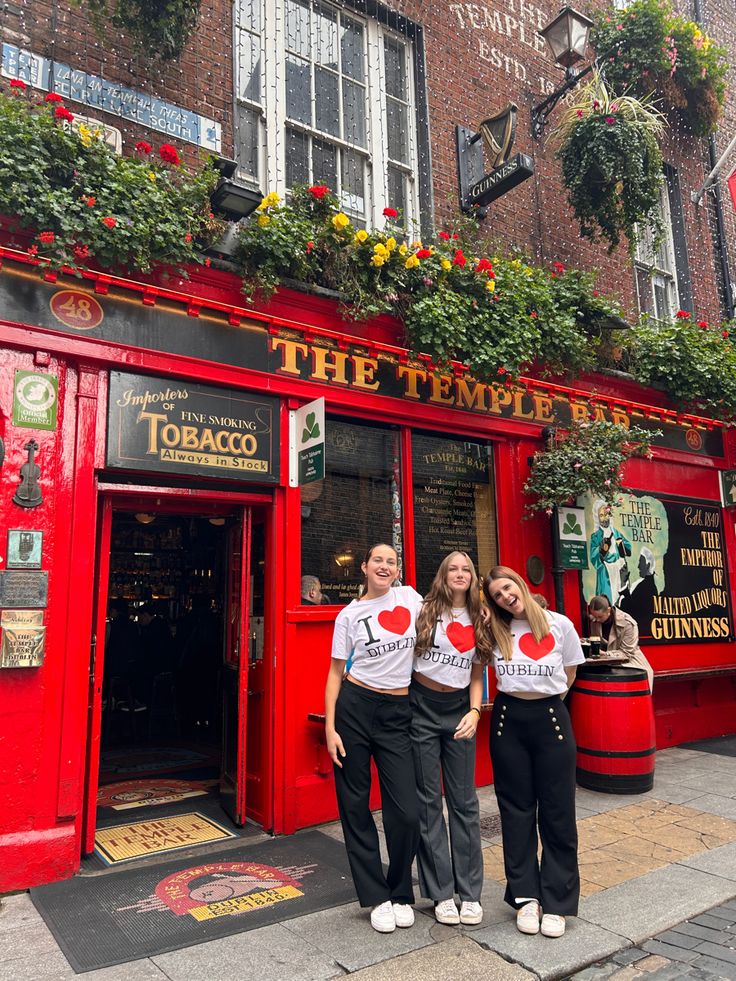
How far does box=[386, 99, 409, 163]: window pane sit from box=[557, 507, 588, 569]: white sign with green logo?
14.5ft

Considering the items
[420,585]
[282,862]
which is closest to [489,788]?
[420,585]

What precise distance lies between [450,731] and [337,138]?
6.41m

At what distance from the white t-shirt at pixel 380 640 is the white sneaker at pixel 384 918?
1105 millimetres

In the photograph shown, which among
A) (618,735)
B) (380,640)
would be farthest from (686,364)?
(380,640)

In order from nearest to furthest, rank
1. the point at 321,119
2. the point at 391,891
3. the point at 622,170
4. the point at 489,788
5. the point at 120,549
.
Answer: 1. the point at 391,891
2. the point at 489,788
3. the point at 321,119
4. the point at 622,170
5. the point at 120,549

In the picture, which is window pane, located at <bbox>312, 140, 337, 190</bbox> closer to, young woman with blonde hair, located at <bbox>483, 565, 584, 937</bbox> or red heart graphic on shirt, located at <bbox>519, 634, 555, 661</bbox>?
young woman with blonde hair, located at <bbox>483, 565, 584, 937</bbox>

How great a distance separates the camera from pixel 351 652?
3.88 meters

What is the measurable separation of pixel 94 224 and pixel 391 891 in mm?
4451

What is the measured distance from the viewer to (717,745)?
8234mm

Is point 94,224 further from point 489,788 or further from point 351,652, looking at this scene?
point 489,788

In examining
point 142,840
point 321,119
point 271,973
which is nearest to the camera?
point 271,973

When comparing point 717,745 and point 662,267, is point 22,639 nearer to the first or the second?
point 717,745

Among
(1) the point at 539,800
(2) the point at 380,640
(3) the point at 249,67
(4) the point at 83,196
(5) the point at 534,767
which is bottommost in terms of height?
(1) the point at 539,800

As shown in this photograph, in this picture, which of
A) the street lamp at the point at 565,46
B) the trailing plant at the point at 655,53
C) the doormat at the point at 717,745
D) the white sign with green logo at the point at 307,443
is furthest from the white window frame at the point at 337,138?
the doormat at the point at 717,745
